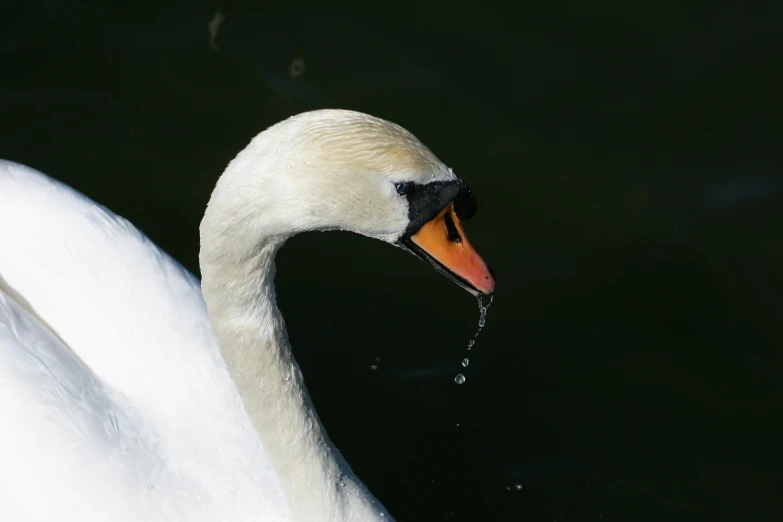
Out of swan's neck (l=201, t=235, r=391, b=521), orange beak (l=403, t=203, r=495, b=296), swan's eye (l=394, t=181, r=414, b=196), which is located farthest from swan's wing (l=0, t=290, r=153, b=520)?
swan's eye (l=394, t=181, r=414, b=196)

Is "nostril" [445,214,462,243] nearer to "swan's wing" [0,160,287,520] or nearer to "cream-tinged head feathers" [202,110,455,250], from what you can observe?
"cream-tinged head feathers" [202,110,455,250]

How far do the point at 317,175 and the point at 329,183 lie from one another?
2.0 inches

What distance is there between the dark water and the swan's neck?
155 cm

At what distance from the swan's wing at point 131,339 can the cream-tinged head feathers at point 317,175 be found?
1561mm

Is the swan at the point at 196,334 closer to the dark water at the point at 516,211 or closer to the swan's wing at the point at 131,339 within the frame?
the swan's wing at the point at 131,339

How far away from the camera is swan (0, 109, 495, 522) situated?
10.3 feet

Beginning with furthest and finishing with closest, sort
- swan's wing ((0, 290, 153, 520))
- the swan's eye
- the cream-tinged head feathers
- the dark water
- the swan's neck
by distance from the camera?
1. the dark water
2. swan's wing ((0, 290, 153, 520))
3. the swan's neck
4. the swan's eye
5. the cream-tinged head feathers

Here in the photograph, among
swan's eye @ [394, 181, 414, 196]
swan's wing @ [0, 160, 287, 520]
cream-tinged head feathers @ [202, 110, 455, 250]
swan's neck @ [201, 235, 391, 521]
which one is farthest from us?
swan's wing @ [0, 160, 287, 520]

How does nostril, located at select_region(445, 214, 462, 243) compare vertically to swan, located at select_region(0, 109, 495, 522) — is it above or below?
above

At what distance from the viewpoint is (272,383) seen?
3928 millimetres

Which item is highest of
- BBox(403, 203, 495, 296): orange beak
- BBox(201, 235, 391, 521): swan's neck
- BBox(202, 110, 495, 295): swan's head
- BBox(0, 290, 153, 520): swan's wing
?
BBox(202, 110, 495, 295): swan's head

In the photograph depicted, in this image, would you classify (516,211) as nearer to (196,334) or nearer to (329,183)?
(196,334)

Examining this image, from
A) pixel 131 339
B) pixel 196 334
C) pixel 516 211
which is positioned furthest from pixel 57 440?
pixel 516 211

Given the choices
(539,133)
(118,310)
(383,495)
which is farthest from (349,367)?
(539,133)
